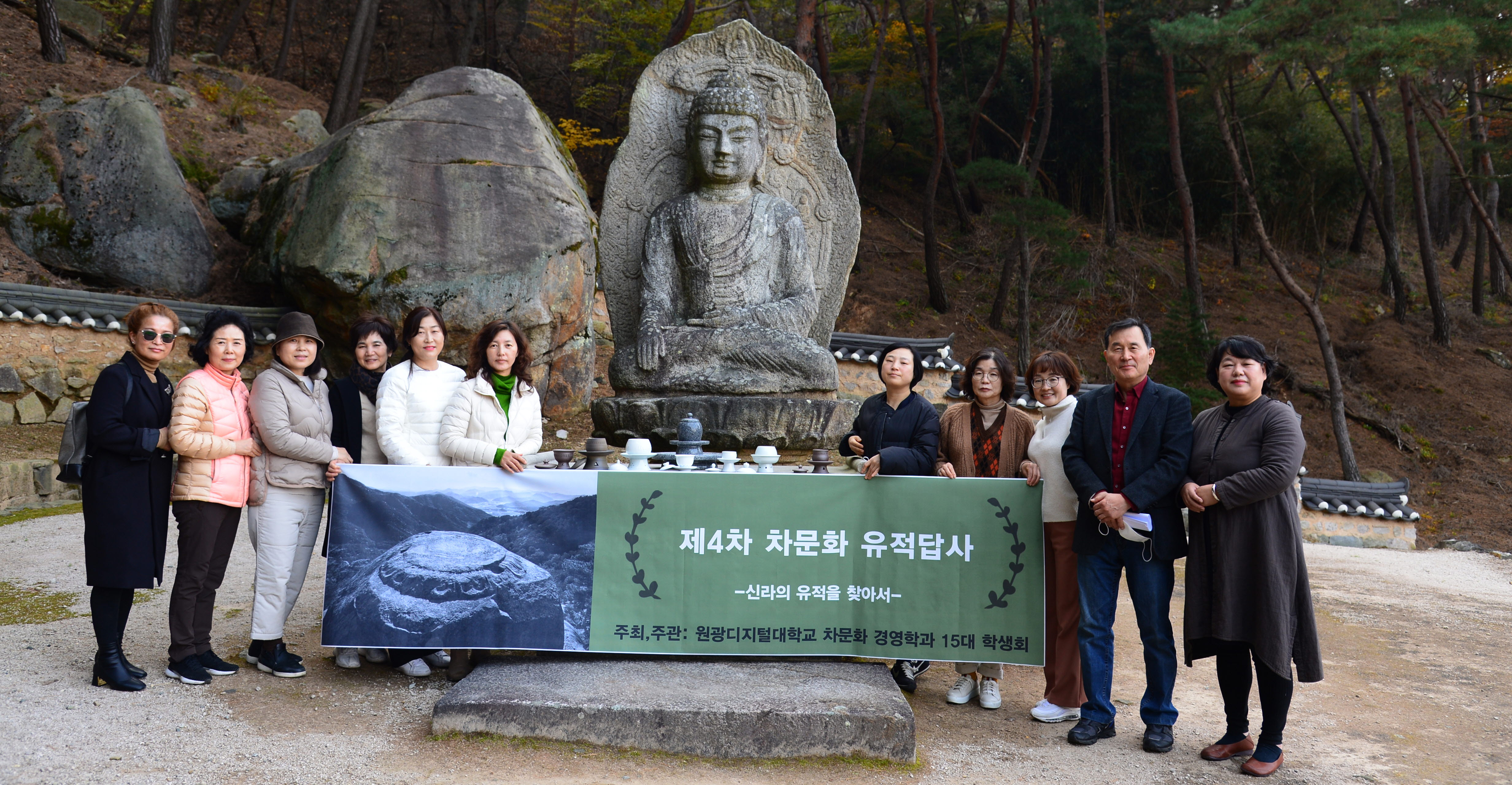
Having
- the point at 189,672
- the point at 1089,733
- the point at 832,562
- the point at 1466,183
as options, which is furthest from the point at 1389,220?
the point at 189,672

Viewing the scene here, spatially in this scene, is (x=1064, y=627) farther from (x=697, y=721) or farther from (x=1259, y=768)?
(x=697, y=721)

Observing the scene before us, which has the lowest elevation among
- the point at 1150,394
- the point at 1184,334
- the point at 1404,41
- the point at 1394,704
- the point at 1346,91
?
the point at 1394,704

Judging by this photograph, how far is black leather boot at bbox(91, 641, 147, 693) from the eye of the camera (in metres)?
3.66

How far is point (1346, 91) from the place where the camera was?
19.3 meters

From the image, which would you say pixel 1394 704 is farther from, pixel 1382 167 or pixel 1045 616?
pixel 1382 167

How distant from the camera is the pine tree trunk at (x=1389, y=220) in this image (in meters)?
15.1

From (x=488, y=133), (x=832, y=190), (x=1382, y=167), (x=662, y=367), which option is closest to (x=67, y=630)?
(x=662, y=367)

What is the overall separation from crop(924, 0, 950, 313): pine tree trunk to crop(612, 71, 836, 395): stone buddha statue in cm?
1060

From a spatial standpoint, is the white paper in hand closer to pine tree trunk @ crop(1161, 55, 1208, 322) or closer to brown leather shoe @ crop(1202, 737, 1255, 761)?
brown leather shoe @ crop(1202, 737, 1255, 761)

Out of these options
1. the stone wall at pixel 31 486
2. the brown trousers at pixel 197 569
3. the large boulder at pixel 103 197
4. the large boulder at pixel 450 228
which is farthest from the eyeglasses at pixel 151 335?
the large boulder at pixel 103 197

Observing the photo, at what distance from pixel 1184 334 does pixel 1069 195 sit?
21.1 ft

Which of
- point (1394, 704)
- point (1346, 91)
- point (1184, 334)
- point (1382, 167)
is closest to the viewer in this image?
point (1394, 704)

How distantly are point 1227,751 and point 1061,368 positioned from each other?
4.97 ft

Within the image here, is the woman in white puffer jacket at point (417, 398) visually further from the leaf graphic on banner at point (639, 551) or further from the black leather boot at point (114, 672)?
the black leather boot at point (114, 672)
